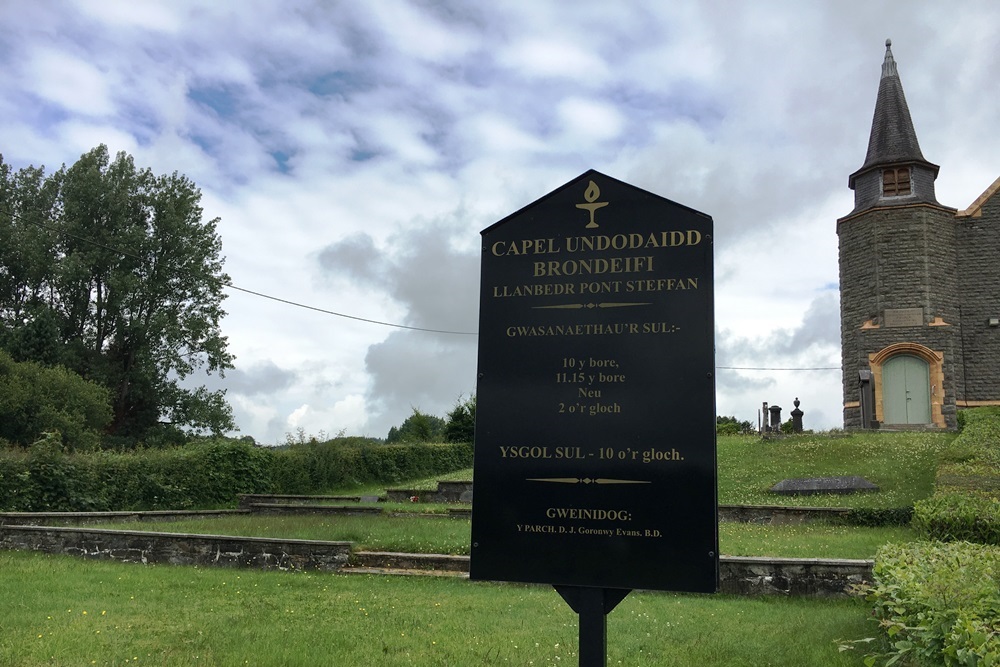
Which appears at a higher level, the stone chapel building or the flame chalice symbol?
the stone chapel building

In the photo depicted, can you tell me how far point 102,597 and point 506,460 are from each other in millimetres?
6984

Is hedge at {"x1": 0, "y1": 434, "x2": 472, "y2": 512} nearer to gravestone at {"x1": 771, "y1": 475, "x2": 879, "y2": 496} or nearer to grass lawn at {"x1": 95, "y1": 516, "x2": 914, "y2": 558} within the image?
grass lawn at {"x1": 95, "y1": 516, "x2": 914, "y2": 558}

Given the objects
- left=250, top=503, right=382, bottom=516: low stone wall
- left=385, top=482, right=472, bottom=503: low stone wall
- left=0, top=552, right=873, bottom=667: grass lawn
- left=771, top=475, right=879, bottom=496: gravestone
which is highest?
left=771, top=475, right=879, bottom=496: gravestone

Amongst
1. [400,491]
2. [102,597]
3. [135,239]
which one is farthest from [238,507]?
[135,239]

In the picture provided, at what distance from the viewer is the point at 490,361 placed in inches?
151

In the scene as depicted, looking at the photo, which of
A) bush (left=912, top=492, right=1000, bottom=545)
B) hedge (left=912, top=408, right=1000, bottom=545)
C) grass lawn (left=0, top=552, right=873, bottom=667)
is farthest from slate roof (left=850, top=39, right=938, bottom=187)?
grass lawn (left=0, top=552, right=873, bottom=667)

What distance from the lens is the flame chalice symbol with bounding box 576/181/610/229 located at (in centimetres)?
379

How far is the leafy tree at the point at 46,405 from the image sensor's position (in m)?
29.0

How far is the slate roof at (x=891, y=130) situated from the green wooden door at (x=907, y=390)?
24.3 ft

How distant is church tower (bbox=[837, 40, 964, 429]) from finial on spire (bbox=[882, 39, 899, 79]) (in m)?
2.93

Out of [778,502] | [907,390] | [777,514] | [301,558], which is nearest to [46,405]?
[301,558]

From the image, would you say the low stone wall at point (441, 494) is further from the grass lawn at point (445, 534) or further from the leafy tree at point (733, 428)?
the leafy tree at point (733, 428)

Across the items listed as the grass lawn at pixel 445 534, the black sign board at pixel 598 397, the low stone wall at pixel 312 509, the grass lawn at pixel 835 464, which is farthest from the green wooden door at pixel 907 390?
the black sign board at pixel 598 397

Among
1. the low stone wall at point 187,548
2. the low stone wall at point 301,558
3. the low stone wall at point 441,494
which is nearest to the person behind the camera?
the low stone wall at point 301,558
